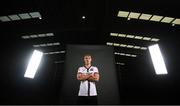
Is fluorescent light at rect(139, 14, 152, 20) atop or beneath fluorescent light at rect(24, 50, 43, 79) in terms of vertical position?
atop

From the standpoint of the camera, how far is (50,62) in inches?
723

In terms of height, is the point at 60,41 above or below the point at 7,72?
above

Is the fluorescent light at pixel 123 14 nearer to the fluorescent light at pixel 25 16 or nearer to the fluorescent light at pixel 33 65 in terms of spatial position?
the fluorescent light at pixel 25 16

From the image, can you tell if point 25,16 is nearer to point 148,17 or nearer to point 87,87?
point 148,17

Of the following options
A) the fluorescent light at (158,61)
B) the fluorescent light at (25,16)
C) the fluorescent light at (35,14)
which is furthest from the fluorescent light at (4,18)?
the fluorescent light at (158,61)

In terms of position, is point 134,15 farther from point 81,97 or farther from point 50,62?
point 50,62

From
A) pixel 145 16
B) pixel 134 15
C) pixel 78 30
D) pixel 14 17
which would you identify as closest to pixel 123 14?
pixel 134 15

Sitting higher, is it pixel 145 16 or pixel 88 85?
pixel 145 16

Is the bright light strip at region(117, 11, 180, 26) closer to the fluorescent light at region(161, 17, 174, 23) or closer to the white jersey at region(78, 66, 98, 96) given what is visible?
the fluorescent light at region(161, 17, 174, 23)

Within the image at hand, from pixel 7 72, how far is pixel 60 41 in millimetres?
5583

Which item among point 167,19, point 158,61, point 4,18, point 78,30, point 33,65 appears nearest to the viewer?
point 158,61

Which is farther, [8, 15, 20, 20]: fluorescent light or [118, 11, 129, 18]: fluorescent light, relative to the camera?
[118, 11, 129, 18]: fluorescent light

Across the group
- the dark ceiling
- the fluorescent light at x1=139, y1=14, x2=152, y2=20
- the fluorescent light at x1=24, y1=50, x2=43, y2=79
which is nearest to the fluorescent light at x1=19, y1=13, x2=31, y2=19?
the dark ceiling

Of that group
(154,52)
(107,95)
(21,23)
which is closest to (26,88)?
(21,23)
